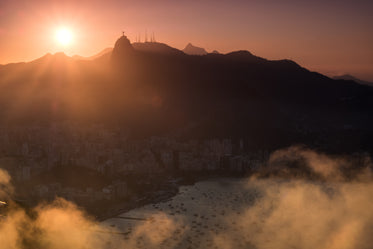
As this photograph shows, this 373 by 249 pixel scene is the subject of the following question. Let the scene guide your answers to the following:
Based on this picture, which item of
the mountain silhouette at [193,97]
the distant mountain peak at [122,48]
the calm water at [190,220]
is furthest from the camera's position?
the distant mountain peak at [122,48]

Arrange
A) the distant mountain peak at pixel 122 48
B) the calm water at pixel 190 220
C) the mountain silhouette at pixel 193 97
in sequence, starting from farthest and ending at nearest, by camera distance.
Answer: the distant mountain peak at pixel 122 48 < the mountain silhouette at pixel 193 97 < the calm water at pixel 190 220

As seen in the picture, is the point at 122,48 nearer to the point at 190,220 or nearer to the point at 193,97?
the point at 193,97

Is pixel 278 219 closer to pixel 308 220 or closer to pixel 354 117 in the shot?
pixel 308 220

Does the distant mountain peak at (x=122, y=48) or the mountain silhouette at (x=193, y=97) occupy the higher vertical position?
the distant mountain peak at (x=122, y=48)

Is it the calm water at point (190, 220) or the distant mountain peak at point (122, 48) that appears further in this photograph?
the distant mountain peak at point (122, 48)

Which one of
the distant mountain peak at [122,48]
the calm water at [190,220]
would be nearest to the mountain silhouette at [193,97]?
the distant mountain peak at [122,48]

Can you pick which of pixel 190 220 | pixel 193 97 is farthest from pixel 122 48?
pixel 190 220

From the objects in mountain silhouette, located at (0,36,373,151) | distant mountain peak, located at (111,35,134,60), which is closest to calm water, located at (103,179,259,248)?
mountain silhouette, located at (0,36,373,151)

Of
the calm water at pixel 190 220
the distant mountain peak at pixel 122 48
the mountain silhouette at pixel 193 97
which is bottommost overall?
the calm water at pixel 190 220

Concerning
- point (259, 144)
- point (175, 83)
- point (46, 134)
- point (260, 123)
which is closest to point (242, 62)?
point (175, 83)

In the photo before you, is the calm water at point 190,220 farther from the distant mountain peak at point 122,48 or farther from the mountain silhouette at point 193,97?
the distant mountain peak at point 122,48
